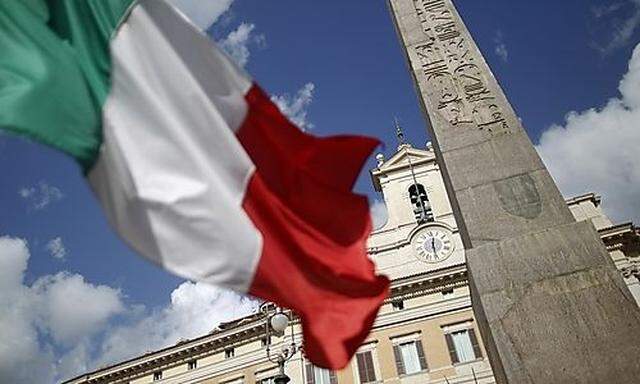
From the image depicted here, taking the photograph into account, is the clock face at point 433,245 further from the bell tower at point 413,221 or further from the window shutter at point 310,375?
the window shutter at point 310,375

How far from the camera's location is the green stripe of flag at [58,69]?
2477mm

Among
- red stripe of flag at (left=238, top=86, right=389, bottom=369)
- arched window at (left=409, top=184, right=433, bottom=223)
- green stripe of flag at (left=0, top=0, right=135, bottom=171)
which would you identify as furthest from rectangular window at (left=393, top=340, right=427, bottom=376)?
green stripe of flag at (left=0, top=0, right=135, bottom=171)

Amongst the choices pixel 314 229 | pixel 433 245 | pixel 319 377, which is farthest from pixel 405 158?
pixel 314 229

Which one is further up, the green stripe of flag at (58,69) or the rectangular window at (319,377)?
the rectangular window at (319,377)

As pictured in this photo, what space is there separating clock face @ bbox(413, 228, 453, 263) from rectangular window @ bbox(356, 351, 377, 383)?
5531mm

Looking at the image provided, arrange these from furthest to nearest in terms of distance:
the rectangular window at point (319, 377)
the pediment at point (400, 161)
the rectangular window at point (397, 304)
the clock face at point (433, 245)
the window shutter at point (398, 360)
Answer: the pediment at point (400, 161)
the clock face at point (433, 245)
the rectangular window at point (397, 304)
the rectangular window at point (319, 377)
the window shutter at point (398, 360)

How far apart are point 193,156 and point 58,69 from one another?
2.64 feet

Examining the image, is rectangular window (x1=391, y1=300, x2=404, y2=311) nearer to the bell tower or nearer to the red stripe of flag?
the bell tower

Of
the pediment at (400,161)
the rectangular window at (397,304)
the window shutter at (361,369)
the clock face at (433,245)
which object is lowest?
the window shutter at (361,369)

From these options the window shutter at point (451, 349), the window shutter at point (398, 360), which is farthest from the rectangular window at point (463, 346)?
the window shutter at point (398, 360)

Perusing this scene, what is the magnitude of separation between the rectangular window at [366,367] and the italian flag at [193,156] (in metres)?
22.0

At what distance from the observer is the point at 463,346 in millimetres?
23312

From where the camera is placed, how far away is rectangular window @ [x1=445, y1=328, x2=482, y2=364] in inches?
902

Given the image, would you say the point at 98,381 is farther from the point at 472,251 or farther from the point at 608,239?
the point at 472,251
